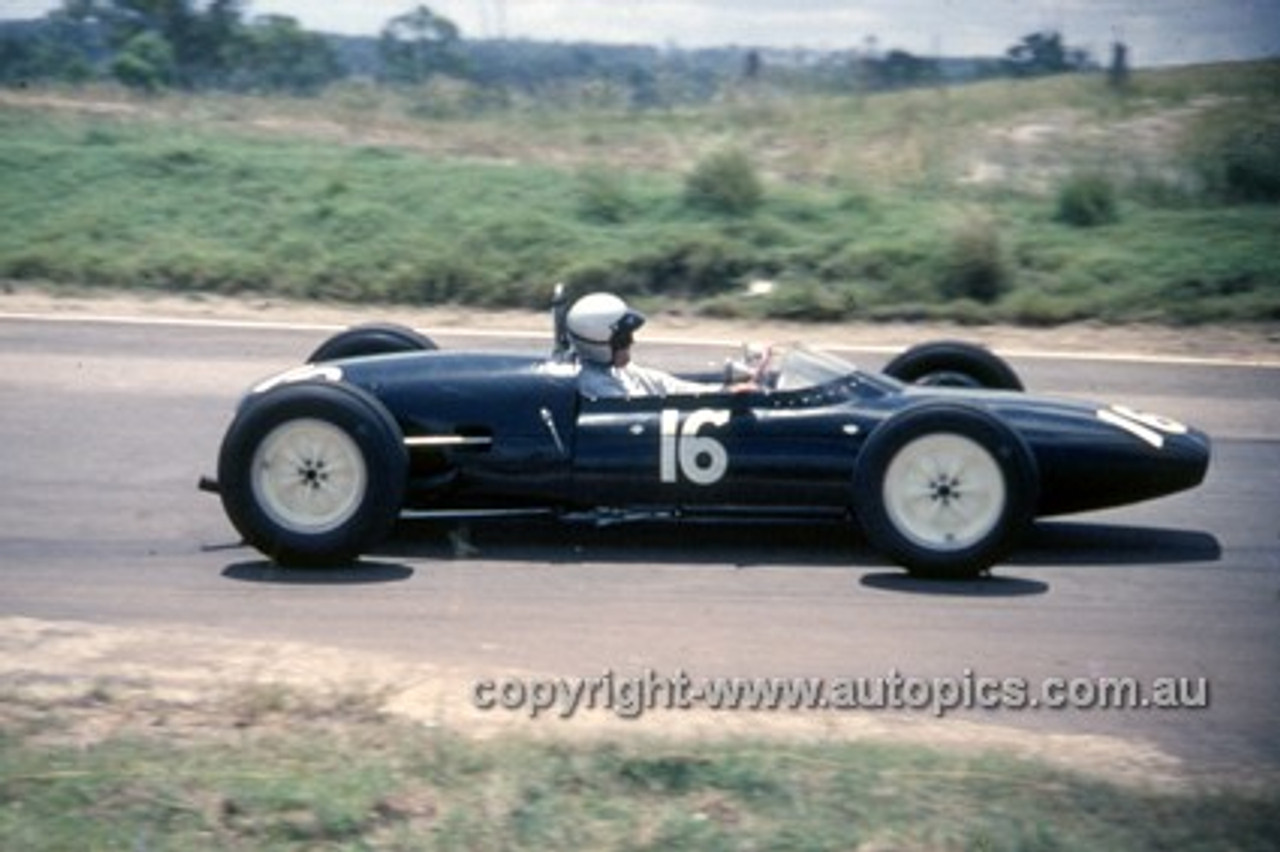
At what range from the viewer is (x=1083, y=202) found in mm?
22094

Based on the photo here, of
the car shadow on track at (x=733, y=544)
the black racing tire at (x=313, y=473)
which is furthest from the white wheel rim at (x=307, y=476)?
the car shadow on track at (x=733, y=544)

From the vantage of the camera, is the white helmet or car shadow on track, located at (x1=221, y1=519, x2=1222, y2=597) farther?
the white helmet

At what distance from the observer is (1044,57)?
95.1 feet

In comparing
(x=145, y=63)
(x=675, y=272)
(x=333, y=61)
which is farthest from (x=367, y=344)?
(x=333, y=61)

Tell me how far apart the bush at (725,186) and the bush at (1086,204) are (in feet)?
10.8

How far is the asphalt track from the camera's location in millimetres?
7691

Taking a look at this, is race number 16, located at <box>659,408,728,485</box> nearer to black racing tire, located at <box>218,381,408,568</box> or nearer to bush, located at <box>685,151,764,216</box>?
black racing tire, located at <box>218,381,408,568</box>

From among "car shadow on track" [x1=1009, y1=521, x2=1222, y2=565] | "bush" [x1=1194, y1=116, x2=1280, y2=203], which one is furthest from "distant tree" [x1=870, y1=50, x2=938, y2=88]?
"car shadow on track" [x1=1009, y1=521, x2=1222, y2=565]

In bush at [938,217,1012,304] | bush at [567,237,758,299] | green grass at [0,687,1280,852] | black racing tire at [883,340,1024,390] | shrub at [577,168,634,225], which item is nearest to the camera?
green grass at [0,687,1280,852]

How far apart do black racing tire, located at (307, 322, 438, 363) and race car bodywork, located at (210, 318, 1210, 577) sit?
3.91 ft

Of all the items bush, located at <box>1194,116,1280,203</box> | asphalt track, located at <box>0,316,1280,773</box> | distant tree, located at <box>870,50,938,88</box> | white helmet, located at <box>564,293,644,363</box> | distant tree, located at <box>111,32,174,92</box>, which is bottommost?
asphalt track, located at <box>0,316,1280,773</box>

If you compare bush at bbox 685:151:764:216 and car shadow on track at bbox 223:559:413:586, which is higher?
bush at bbox 685:151:764:216

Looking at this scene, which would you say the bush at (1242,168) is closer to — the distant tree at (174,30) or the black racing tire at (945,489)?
the black racing tire at (945,489)

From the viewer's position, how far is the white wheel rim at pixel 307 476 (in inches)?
358
